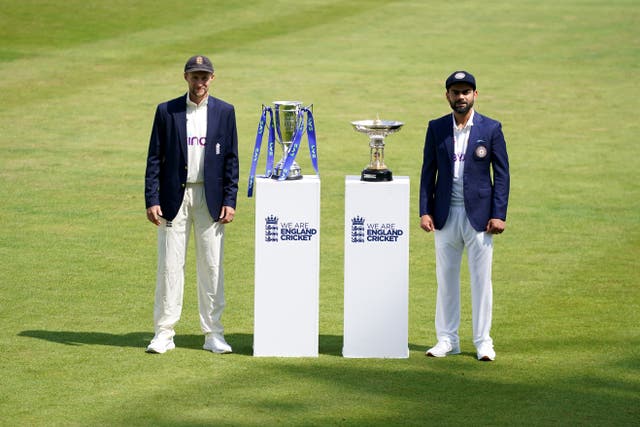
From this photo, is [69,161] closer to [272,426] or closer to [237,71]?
[237,71]

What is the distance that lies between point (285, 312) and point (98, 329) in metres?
1.88

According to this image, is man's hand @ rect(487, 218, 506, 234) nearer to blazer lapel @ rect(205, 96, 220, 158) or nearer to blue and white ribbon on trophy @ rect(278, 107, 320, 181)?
blue and white ribbon on trophy @ rect(278, 107, 320, 181)

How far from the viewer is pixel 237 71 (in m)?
27.5

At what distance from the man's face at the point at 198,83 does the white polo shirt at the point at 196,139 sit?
0.16 feet

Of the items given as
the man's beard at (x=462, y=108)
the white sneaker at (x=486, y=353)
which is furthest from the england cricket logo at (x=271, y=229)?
the white sneaker at (x=486, y=353)

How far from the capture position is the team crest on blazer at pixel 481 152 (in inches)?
415

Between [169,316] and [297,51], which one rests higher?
[297,51]

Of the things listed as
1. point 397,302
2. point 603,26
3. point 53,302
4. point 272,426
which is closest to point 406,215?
point 397,302

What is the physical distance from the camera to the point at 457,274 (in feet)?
35.3

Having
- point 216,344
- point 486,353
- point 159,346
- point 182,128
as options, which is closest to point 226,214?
point 182,128

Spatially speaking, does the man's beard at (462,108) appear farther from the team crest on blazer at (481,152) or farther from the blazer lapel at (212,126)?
the blazer lapel at (212,126)

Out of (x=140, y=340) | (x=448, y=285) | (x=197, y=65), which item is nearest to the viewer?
(x=197, y=65)

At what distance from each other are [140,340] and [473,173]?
3222 millimetres

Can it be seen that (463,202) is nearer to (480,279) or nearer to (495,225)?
(495,225)
